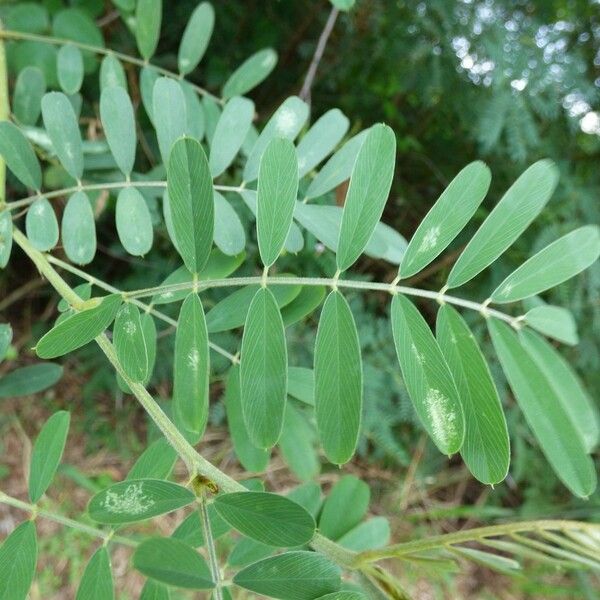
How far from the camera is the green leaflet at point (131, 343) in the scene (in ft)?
1.92

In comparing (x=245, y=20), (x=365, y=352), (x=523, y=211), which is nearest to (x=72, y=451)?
(x=365, y=352)

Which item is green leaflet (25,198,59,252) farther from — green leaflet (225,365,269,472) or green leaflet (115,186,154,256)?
green leaflet (225,365,269,472)

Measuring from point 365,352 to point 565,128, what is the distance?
76 cm

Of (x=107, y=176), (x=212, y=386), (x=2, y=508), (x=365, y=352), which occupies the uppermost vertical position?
(x=107, y=176)

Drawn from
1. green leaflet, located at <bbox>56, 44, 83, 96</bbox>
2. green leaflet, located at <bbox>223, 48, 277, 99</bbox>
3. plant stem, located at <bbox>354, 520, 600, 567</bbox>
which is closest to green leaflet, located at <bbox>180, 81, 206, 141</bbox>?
green leaflet, located at <bbox>223, 48, 277, 99</bbox>

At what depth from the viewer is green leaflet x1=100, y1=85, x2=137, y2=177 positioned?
78cm

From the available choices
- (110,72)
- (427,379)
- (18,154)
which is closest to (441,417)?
(427,379)

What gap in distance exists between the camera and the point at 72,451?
193 cm

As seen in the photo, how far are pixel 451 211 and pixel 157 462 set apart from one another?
421 millimetres

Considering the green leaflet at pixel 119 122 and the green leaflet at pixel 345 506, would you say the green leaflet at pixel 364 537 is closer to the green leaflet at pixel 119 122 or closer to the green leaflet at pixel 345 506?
the green leaflet at pixel 345 506

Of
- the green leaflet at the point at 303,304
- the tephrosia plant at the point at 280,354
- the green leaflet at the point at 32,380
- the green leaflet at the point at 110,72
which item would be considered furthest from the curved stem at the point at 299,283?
the green leaflet at the point at 110,72

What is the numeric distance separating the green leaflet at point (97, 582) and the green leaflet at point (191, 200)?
316mm

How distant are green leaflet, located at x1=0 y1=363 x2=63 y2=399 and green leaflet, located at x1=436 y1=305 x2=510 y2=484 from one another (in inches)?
23.5

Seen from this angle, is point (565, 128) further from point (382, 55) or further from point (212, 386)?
point (212, 386)
